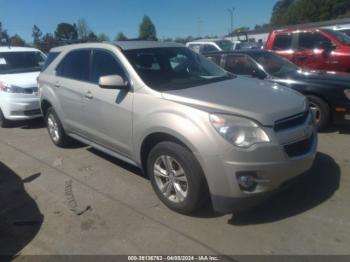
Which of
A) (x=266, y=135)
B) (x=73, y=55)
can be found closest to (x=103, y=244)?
(x=266, y=135)

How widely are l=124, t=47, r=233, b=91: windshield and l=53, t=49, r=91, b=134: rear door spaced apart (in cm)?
94

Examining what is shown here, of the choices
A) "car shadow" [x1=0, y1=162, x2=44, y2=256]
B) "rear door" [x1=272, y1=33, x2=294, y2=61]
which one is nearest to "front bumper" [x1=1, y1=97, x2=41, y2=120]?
"car shadow" [x1=0, y1=162, x2=44, y2=256]

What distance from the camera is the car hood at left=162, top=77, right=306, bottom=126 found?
319 centimetres

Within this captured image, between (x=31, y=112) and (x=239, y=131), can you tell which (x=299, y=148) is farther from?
(x=31, y=112)

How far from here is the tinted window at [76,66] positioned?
4870 millimetres

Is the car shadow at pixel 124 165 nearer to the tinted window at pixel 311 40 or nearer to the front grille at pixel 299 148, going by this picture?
the front grille at pixel 299 148

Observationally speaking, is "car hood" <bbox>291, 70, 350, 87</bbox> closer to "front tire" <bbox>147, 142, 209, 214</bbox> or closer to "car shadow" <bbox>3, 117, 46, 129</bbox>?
"front tire" <bbox>147, 142, 209, 214</bbox>

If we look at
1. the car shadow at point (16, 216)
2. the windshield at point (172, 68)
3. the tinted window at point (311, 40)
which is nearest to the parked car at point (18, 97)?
the car shadow at point (16, 216)

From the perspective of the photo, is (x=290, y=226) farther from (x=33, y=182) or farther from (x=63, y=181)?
(x=33, y=182)

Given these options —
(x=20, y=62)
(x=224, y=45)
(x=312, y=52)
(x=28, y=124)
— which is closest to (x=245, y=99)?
(x=28, y=124)

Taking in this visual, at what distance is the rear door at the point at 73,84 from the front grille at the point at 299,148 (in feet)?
9.24

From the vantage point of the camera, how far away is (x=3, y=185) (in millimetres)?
4680

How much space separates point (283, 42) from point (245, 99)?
24.5 ft

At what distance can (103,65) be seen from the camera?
4527 mm
